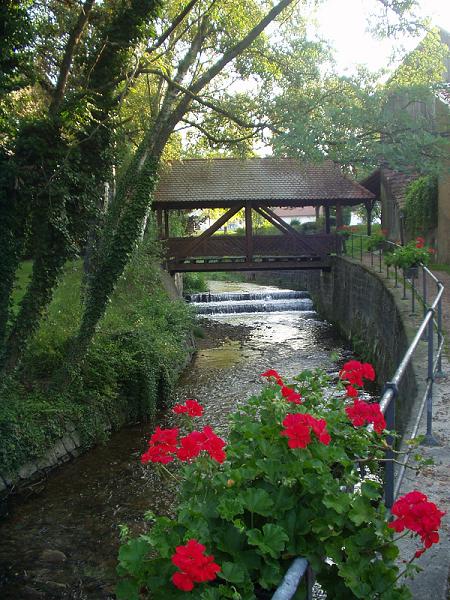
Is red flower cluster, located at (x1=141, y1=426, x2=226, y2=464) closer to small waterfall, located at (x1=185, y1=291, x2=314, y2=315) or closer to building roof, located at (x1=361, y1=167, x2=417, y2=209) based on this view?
small waterfall, located at (x1=185, y1=291, x2=314, y2=315)

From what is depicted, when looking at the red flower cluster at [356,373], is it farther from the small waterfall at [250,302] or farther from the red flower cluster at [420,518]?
the small waterfall at [250,302]

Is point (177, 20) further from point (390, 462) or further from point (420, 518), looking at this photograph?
point (420, 518)

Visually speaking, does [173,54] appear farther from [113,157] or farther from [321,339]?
[321,339]

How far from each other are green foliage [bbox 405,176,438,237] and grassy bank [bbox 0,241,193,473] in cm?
941

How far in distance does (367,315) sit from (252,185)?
739cm

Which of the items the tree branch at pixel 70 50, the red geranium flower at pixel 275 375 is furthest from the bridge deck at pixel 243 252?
the red geranium flower at pixel 275 375

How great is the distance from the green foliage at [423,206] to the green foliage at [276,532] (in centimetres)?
1907

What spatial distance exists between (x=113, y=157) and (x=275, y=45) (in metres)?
5.44

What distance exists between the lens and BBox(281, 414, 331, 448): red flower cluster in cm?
223

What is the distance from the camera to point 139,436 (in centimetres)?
1056

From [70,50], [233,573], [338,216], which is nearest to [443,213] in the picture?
[338,216]

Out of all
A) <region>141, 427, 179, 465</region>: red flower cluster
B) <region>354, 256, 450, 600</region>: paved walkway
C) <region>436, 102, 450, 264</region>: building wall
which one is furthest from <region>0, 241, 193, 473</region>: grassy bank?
<region>436, 102, 450, 264</region>: building wall

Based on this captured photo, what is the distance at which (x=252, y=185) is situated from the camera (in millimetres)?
22031

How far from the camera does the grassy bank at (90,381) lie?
8.84 m
